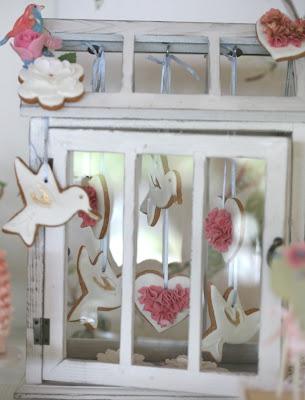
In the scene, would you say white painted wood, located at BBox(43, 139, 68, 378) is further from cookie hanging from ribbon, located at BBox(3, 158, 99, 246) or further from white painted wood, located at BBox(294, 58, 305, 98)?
white painted wood, located at BBox(294, 58, 305, 98)

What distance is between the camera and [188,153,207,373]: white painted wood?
0.80 m

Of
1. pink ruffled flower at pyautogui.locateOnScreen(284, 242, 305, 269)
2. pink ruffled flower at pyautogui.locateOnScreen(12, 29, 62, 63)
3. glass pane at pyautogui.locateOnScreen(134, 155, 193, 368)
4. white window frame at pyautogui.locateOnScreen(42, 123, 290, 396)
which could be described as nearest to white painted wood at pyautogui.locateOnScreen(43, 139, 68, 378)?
white window frame at pyautogui.locateOnScreen(42, 123, 290, 396)

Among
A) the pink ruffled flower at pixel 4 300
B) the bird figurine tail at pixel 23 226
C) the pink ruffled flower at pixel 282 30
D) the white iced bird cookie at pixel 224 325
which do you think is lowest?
the white iced bird cookie at pixel 224 325

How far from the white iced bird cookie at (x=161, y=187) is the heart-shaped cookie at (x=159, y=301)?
4.2 inches

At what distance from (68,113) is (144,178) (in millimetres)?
242

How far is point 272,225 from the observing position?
79 centimetres

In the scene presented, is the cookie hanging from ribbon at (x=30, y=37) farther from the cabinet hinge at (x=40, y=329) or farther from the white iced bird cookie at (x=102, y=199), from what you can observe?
the cabinet hinge at (x=40, y=329)

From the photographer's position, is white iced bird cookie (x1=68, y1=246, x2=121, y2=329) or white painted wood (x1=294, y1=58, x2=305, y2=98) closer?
white painted wood (x1=294, y1=58, x2=305, y2=98)

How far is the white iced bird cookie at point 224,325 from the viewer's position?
0.92 metres

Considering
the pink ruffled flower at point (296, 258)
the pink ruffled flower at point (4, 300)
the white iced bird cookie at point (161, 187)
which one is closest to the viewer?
the pink ruffled flower at point (296, 258)

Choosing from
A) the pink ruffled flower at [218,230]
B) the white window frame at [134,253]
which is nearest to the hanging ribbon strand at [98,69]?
the white window frame at [134,253]

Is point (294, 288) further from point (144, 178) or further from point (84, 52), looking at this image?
point (84, 52)

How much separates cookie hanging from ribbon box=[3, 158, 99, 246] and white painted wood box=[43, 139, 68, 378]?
0.03 metres

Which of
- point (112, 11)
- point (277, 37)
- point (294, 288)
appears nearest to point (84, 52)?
point (112, 11)
